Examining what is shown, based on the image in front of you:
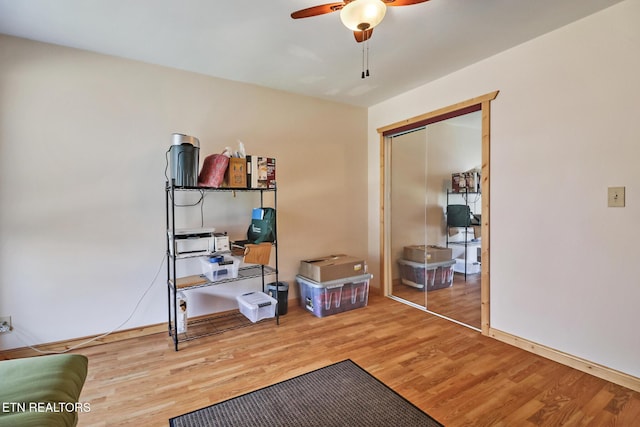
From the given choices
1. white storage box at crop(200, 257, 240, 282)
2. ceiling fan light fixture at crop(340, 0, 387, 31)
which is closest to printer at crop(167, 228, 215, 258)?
white storage box at crop(200, 257, 240, 282)

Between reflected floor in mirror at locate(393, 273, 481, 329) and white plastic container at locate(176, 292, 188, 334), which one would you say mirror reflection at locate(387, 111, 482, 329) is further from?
white plastic container at locate(176, 292, 188, 334)

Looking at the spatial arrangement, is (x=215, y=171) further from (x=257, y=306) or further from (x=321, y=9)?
(x=321, y=9)

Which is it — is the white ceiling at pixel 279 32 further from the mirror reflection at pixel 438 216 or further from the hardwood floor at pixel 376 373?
the hardwood floor at pixel 376 373

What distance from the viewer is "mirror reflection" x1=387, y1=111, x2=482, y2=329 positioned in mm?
2941

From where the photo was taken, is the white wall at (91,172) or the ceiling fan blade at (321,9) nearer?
the ceiling fan blade at (321,9)

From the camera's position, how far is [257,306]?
273cm

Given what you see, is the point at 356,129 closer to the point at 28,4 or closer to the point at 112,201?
the point at 112,201

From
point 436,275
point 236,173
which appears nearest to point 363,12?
point 236,173

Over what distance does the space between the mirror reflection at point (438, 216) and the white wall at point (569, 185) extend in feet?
1.06

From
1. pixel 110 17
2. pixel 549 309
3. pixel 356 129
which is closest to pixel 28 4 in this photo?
pixel 110 17

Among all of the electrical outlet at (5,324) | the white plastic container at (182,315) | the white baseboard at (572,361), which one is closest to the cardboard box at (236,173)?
the white plastic container at (182,315)

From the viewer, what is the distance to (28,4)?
6.08ft

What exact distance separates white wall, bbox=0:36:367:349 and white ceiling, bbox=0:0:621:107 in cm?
Answer: 21

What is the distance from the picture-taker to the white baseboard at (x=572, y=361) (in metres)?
1.87
